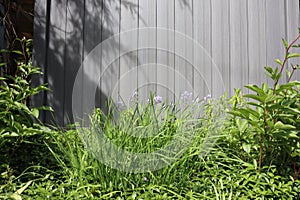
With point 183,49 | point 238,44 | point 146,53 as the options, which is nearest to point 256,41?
point 238,44

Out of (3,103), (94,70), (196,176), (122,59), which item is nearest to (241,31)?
(122,59)

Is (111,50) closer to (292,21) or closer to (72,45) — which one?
(72,45)

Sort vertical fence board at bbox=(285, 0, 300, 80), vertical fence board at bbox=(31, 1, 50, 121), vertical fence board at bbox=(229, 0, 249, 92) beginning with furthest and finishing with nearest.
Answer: vertical fence board at bbox=(285, 0, 300, 80) → vertical fence board at bbox=(229, 0, 249, 92) → vertical fence board at bbox=(31, 1, 50, 121)

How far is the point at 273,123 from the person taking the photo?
2.01 meters

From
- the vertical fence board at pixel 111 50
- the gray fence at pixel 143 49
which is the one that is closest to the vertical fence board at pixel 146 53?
the gray fence at pixel 143 49

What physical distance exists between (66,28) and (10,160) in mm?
1344

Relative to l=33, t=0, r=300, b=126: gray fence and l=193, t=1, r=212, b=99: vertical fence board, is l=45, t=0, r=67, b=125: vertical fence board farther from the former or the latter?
l=193, t=1, r=212, b=99: vertical fence board

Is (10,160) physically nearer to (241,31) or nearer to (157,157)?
(157,157)

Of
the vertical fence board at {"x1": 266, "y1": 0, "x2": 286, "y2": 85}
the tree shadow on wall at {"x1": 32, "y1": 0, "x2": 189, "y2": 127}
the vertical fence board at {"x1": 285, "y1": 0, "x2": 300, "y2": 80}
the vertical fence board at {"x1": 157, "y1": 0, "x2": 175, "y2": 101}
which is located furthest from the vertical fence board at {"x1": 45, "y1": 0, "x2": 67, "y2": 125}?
the vertical fence board at {"x1": 285, "y1": 0, "x2": 300, "y2": 80}

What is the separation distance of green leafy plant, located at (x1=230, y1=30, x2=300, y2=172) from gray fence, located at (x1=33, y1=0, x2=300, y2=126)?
1.10 meters

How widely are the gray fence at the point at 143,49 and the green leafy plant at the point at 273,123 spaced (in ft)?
3.60

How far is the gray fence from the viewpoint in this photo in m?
3.22

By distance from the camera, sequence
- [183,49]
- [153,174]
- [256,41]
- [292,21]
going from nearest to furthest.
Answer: [153,174]
[183,49]
[256,41]
[292,21]

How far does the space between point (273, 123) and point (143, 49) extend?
1.55m
